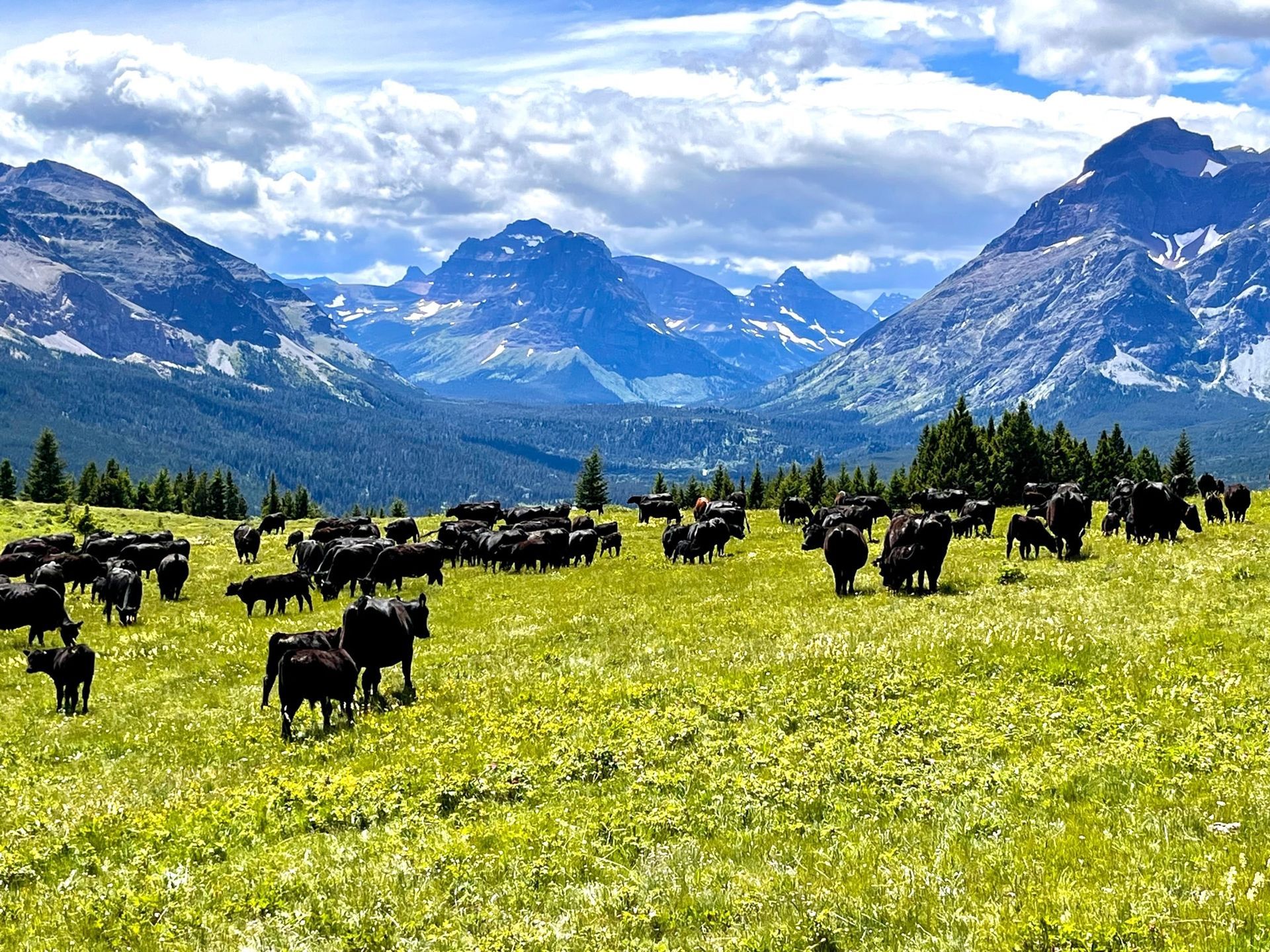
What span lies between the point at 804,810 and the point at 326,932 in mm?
5837

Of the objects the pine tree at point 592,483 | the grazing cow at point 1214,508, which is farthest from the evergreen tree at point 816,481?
the grazing cow at point 1214,508

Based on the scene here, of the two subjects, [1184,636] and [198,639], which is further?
[198,639]

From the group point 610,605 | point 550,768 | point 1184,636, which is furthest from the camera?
point 610,605

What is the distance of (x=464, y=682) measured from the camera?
2145 centimetres

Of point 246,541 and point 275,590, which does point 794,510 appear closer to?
point 246,541

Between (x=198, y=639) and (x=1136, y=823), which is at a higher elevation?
(x=1136, y=823)

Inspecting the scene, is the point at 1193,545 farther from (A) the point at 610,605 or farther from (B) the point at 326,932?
(B) the point at 326,932

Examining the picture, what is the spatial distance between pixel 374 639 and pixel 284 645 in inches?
91.0

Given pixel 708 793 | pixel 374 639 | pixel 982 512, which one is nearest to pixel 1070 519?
pixel 982 512

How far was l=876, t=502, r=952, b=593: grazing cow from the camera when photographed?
95.5 ft

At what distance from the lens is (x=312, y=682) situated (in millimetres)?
18328

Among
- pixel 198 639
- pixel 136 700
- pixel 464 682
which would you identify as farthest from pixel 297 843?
pixel 198 639

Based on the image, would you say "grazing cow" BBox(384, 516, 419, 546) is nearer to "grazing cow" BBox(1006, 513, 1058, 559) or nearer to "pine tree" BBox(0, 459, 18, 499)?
"grazing cow" BBox(1006, 513, 1058, 559)

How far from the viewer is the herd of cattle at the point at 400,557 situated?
2083cm
